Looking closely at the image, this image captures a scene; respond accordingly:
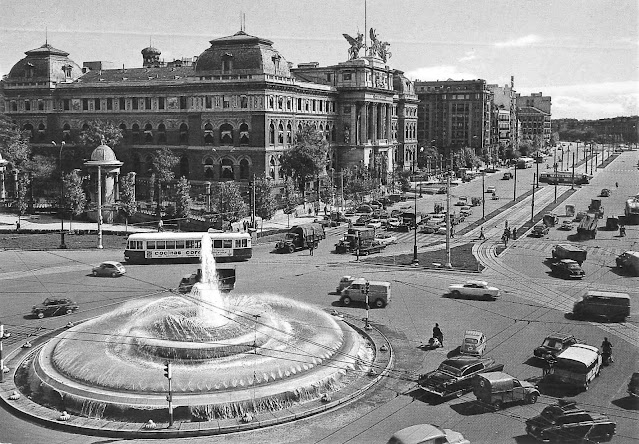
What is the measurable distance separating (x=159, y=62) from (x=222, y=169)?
3430cm

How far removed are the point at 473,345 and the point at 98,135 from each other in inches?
2755

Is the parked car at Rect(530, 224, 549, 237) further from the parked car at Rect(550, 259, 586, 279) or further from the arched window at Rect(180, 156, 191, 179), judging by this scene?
the arched window at Rect(180, 156, 191, 179)

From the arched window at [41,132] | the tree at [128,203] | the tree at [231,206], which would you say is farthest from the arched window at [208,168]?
the arched window at [41,132]

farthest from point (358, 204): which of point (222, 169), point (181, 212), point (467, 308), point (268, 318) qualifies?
point (268, 318)

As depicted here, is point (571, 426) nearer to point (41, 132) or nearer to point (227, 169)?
point (227, 169)

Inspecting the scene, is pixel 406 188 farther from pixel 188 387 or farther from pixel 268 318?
pixel 188 387

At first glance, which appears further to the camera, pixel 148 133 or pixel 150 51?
pixel 150 51

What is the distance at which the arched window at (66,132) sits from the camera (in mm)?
99188

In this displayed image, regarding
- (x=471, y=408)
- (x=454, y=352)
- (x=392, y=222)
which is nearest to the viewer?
(x=471, y=408)

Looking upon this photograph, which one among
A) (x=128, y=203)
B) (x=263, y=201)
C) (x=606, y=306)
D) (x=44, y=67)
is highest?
(x=44, y=67)

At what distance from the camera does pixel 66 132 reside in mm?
99625

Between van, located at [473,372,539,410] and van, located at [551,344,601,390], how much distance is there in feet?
5.51

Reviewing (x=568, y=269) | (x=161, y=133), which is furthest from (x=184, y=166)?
(x=568, y=269)

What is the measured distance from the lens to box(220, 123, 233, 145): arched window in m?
87.1
